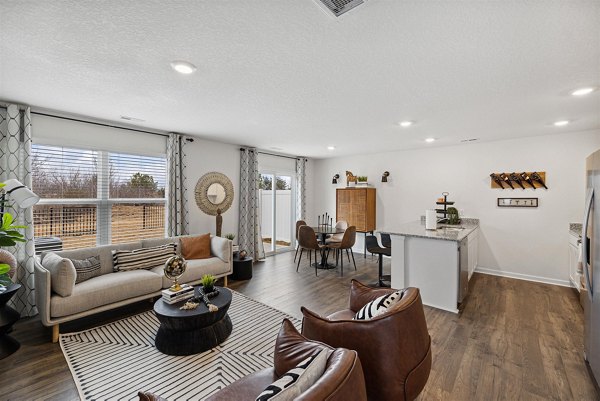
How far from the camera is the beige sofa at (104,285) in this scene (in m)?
2.60

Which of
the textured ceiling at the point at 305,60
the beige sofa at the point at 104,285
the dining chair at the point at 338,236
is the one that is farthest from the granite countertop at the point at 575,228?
the beige sofa at the point at 104,285

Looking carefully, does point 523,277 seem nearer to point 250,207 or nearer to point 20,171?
point 250,207

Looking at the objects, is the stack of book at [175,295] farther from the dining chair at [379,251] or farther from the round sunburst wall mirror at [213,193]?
the dining chair at [379,251]

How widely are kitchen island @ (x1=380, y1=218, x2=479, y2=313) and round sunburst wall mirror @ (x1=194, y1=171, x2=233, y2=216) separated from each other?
3.14 metres

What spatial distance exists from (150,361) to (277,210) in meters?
4.68

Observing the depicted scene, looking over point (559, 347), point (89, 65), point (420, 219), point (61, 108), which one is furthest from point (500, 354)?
point (61, 108)

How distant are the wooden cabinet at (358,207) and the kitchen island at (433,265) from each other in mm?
2345

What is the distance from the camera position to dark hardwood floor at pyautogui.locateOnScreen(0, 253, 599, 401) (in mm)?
1992

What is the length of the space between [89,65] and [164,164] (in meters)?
2.46

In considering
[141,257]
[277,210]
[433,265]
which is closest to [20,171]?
[141,257]

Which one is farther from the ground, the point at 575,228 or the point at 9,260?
the point at 575,228

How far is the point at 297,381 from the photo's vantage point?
0.97 m

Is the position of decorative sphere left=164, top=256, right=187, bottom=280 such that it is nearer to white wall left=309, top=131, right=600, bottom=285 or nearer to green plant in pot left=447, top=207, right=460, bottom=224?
white wall left=309, top=131, right=600, bottom=285

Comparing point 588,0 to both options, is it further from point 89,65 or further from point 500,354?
point 89,65
